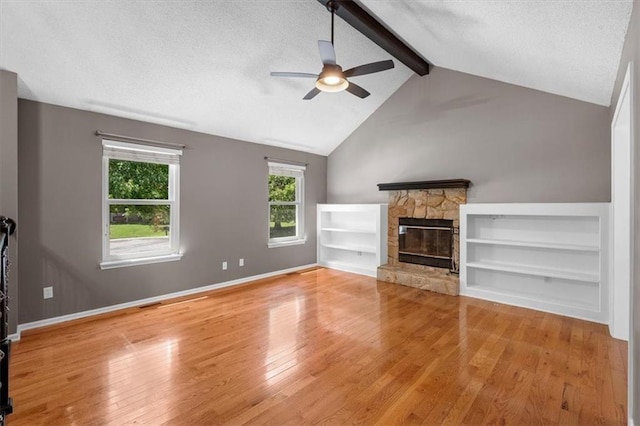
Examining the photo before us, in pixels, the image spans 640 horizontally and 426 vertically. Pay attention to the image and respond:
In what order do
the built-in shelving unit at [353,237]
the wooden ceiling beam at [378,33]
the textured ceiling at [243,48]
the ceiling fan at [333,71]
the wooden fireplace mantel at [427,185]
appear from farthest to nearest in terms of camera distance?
the built-in shelving unit at [353,237], the wooden fireplace mantel at [427,185], the wooden ceiling beam at [378,33], the ceiling fan at [333,71], the textured ceiling at [243,48]

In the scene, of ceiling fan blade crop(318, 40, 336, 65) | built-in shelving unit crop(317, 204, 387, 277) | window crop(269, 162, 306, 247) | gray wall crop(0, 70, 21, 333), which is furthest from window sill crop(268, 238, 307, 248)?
ceiling fan blade crop(318, 40, 336, 65)

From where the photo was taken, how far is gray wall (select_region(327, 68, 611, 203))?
395cm

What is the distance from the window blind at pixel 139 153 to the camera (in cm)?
397

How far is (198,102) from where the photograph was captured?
165 inches

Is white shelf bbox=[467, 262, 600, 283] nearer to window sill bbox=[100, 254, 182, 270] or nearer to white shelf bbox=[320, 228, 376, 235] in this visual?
white shelf bbox=[320, 228, 376, 235]

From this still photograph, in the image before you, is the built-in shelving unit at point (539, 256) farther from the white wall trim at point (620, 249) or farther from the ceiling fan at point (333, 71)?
the ceiling fan at point (333, 71)

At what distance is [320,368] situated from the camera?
2.59 metres

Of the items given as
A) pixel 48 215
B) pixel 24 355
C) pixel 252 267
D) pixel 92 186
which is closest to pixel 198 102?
pixel 92 186

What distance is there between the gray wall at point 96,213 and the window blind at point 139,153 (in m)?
0.13

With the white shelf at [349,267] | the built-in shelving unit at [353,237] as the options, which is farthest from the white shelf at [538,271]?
the white shelf at [349,267]

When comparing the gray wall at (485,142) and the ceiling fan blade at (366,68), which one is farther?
the gray wall at (485,142)

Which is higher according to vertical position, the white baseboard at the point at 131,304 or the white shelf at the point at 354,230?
the white shelf at the point at 354,230

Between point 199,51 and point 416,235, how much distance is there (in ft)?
13.8

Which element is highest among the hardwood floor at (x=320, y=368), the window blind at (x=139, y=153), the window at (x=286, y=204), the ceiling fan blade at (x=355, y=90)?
the ceiling fan blade at (x=355, y=90)
